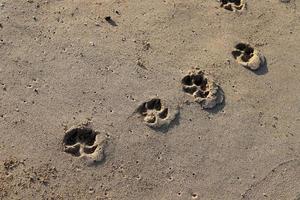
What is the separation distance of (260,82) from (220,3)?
167cm

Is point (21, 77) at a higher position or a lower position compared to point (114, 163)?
higher

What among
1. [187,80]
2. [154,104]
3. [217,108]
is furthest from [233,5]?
[154,104]

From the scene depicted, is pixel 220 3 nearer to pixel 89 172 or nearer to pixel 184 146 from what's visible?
pixel 184 146

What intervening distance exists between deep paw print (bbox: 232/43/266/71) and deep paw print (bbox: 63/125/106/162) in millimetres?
2739

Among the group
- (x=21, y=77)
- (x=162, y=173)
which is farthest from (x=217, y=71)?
(x=21, y=77)

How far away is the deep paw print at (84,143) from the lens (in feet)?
25.3

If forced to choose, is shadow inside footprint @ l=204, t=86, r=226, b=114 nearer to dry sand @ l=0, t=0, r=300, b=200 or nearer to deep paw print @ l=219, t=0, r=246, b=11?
dry sand @ l=0, t=0, r=300, b=200

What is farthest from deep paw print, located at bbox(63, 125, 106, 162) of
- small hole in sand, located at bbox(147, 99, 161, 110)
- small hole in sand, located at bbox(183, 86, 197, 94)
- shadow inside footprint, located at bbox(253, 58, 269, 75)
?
shadow inside footprint, located at bbox(253, 58, 269, 75)

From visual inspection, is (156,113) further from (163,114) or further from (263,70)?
(263,70)

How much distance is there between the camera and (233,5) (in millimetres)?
9000

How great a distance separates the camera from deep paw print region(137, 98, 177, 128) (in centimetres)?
798

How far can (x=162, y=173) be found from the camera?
772 centimetres

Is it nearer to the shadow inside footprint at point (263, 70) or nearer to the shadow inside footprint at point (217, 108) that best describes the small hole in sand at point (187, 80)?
the shadow inside footprint at point (217, 108)

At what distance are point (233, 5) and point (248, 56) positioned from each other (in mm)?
1055
